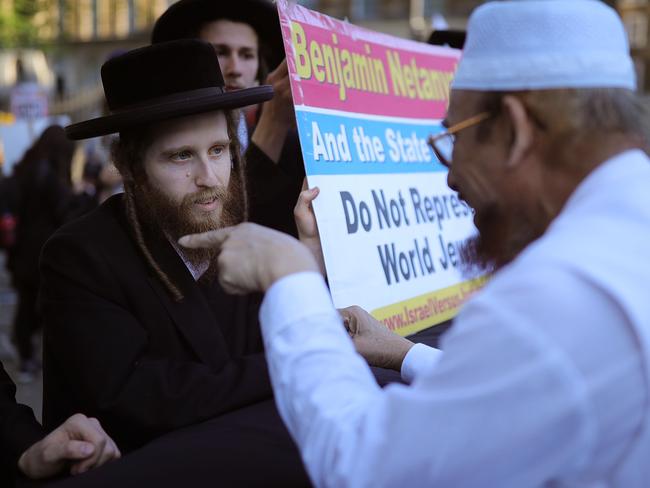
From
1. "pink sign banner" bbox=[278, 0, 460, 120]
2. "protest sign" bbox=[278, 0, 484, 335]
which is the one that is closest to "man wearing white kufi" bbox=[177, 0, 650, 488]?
"protest sign" bbox=[278, 0, 484, 335]

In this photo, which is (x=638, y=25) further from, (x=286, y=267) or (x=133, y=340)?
(x=286, y=267)

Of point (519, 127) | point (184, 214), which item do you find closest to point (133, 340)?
point (184, 214)

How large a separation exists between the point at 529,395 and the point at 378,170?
6.29 ft

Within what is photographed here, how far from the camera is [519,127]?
150cm

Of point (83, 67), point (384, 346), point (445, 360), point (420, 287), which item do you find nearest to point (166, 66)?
point (384, 346)

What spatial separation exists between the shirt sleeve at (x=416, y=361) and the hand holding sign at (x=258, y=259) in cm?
74

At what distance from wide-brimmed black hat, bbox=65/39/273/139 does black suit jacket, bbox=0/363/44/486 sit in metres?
0.74

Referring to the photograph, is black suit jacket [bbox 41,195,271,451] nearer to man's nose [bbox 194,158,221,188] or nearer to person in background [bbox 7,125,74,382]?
man's nose [bbox 194,158,221,188]

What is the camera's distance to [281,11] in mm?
2654

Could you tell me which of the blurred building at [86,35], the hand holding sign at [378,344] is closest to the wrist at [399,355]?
the hand holding sign at [378,344]

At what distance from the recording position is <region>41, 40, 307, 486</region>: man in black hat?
209cm

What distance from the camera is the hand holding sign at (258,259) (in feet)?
5.15

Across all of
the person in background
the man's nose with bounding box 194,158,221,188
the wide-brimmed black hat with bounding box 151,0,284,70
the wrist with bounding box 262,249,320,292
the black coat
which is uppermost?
the wrist with bounding box 262,249,320,292

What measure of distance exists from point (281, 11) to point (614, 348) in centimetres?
169
